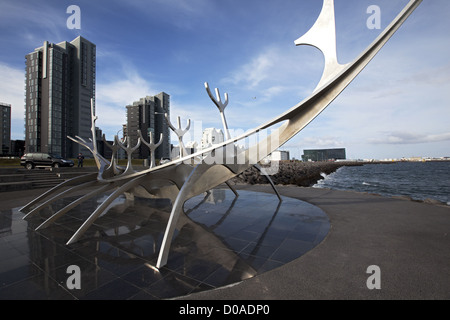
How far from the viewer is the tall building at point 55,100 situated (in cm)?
6500

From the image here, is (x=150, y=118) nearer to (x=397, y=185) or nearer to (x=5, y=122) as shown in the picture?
(x=5, y=122)

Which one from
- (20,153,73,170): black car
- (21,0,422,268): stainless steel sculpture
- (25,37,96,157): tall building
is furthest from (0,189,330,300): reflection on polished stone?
(25,37,96,157): tall building

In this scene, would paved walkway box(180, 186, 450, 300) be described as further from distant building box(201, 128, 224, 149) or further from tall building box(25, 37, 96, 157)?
tall building box(25, 37, 96, 157)

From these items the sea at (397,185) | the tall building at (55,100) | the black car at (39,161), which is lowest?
the sea at (397,185)

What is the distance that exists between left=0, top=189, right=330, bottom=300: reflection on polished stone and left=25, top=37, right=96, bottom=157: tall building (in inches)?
2875

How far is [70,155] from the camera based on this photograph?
65.9m

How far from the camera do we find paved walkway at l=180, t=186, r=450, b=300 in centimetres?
295

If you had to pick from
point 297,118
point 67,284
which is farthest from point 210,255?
point 297,118

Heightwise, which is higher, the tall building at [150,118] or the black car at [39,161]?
the tall building at [150,118]

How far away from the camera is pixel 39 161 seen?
21.5 metres

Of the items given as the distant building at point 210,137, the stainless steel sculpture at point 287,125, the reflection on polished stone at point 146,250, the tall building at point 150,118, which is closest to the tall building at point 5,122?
the tall building at point 150,118

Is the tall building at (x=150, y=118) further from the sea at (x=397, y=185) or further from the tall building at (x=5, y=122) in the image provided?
the sea at (x=397, y=185)

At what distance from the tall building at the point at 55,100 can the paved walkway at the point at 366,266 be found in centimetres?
7848
